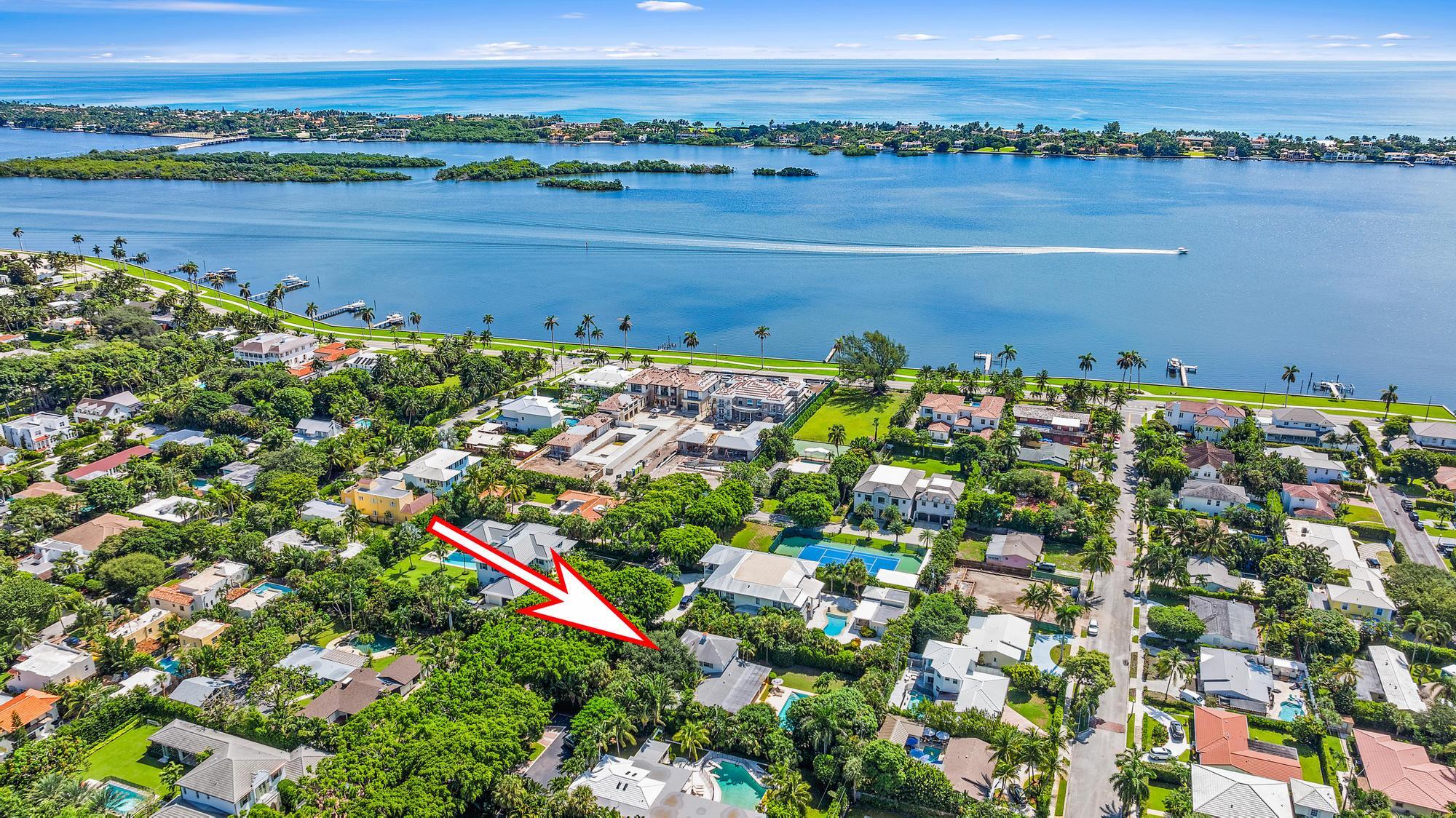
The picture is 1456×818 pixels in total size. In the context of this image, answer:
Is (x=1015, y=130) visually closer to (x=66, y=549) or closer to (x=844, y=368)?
(x=844, y=368)

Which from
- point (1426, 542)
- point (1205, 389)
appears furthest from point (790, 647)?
point (1205, 389)

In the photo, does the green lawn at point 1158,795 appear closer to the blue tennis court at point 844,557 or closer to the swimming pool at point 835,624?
the swimming pool at point 835,624

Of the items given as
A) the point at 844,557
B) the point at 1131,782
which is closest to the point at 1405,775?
the point at 1131,782

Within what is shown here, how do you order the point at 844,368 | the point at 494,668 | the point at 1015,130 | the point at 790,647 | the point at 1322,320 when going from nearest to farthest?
1. the point at 494,668
2. the point at 790,647
3. the point at 844,368
4. the point at 1322,320
5. the point at 1015,130

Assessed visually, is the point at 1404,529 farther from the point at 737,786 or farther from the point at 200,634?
the point at 200,634

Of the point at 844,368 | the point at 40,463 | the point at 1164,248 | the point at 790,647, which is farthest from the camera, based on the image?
the point at 1164,248

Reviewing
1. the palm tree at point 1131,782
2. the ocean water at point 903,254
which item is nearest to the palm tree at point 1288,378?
the ocean water at point 903,254
